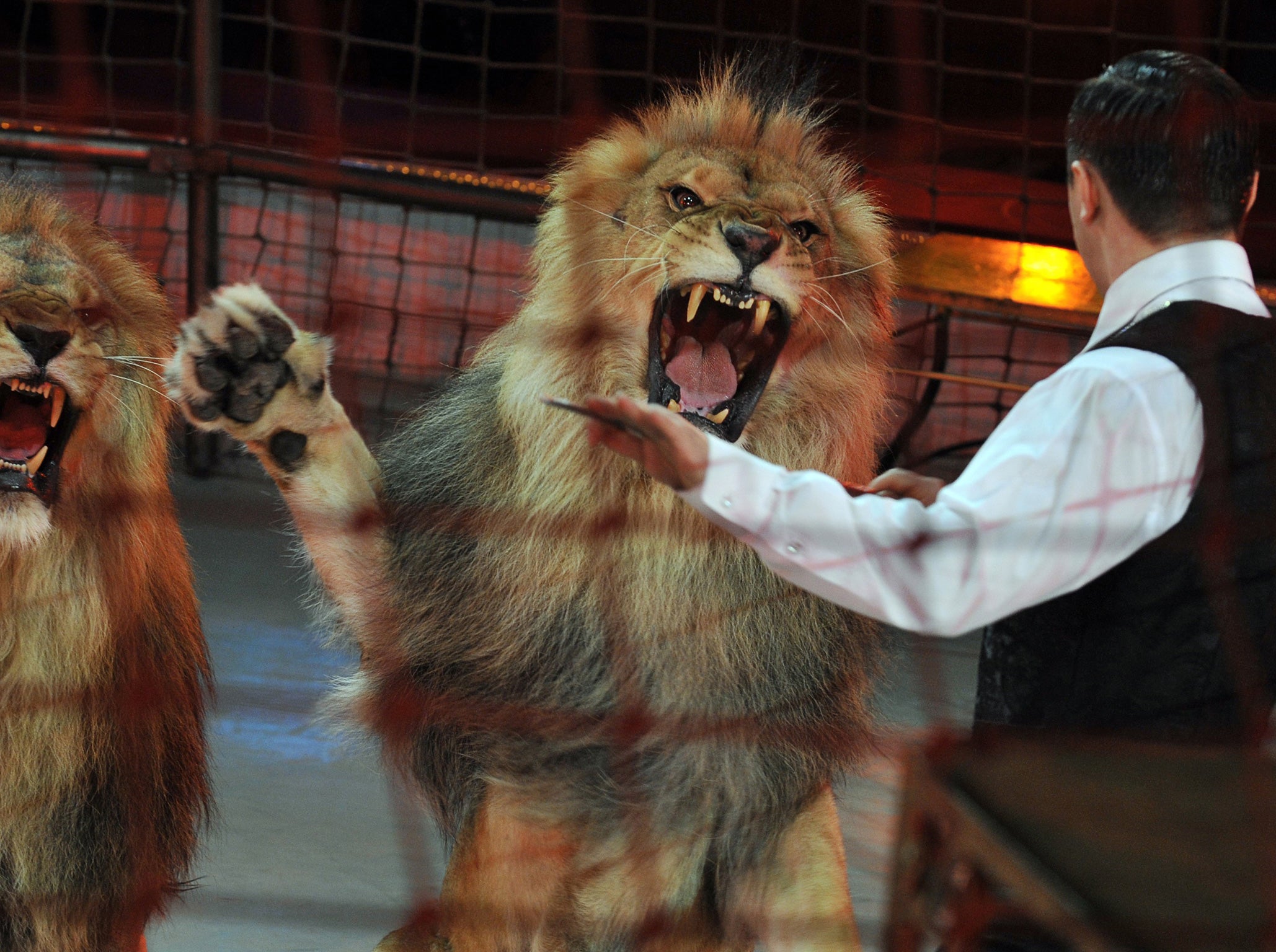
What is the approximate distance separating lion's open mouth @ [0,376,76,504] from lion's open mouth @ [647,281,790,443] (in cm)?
71

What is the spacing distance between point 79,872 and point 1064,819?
121 cm

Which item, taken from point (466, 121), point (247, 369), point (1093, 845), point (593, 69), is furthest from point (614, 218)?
point (466, 121)

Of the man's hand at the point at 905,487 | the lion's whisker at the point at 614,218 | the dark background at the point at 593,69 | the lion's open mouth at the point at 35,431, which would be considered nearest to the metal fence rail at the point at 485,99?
the dark background at the point at 593,69

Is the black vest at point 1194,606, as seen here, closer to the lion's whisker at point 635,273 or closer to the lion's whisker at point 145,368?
the lion's whisker at point 635,273

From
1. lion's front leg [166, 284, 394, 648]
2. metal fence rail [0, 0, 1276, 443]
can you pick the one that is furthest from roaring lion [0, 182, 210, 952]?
metal fence rail [0, 0, 1276, 443]

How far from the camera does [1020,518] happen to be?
141 centimetres

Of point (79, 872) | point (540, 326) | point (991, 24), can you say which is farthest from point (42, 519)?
point (991, 24)

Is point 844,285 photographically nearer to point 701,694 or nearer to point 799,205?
point 799,205

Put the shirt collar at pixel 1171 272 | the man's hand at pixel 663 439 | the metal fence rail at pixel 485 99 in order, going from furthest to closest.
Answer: the metal fence rail at pixel 485 99, the shirt collar at pixel 1171 272, the man's hand at pixel 663 439

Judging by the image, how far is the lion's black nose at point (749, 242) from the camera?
192 cm

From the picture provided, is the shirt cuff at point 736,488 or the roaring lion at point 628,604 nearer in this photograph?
the shirt cuff at point 736,488

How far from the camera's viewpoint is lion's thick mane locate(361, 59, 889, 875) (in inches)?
77.5

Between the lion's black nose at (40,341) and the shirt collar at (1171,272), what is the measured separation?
45.2 inches

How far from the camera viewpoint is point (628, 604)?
198 cm
